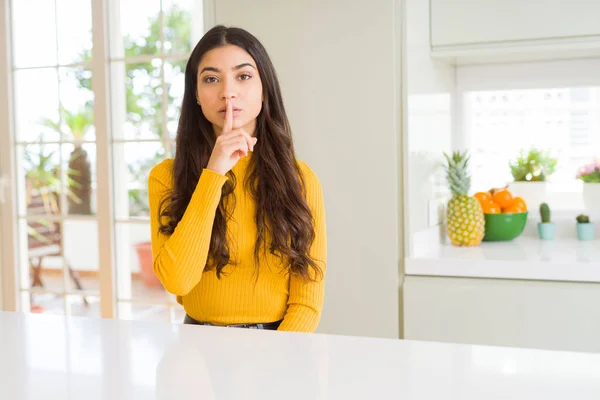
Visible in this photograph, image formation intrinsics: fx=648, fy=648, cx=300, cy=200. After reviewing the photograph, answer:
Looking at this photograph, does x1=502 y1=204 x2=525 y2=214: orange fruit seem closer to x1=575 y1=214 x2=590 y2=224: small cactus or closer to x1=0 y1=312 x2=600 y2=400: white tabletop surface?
x1=575 y1=214 x2=590 y2=224: small cactus

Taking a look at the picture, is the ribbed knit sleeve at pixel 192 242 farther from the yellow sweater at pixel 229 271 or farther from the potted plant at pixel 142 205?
the potted plant at pixel 142 205

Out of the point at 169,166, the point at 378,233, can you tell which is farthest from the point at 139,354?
the point at 378,233

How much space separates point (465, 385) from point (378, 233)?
1.45 m

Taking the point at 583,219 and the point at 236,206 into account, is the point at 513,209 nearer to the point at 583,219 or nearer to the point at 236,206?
the point at 583,219

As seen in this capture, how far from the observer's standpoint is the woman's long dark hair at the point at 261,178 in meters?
1.52

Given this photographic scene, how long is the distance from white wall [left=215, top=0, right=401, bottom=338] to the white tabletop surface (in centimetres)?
121

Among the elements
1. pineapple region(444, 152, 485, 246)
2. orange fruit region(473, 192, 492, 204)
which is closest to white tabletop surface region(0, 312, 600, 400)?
pineapple region(444, 152, 485, 246)

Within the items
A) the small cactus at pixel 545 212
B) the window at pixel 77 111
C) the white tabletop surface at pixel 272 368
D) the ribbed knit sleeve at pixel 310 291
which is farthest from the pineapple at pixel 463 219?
the white tabletop surface at pixel 272 368

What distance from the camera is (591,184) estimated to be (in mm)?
2721

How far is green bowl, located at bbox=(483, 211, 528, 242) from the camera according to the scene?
2590mm

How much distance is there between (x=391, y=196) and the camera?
2199 mm

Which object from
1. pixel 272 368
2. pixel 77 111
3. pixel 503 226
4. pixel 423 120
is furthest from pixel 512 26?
pixel 77 111

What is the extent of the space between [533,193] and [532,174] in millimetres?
83

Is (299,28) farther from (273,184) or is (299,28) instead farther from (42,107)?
(42,107)
